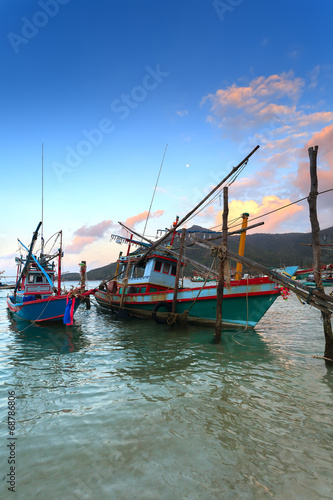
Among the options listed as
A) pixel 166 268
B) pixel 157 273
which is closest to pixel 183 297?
pixel 157 273

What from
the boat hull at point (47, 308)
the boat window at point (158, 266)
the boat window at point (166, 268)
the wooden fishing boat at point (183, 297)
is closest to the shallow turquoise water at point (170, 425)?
the wooden fishing boat at point (183, 297)

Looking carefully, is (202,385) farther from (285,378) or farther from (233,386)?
(285,378)

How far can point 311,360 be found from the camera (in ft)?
28.3

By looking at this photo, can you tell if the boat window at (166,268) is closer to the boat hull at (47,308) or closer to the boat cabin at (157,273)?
the boat cabin at (157,273)

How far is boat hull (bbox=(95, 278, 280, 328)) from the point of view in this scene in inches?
513

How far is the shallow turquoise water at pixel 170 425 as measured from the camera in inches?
131

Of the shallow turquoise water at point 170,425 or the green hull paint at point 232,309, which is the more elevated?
the green hull paint at point 232,309

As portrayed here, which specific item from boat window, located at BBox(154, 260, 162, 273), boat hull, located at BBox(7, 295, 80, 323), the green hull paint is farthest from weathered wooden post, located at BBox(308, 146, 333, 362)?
boat hull, located at BBox(7, 295, 80, 323)

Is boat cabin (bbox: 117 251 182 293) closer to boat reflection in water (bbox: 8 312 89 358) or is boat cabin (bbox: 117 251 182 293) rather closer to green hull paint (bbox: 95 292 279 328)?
green hull paint (bbox: 95 292 279 328)

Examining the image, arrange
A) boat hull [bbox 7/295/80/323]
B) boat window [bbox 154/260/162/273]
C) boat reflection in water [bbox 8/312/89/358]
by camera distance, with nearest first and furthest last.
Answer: boat reflection in water [bbox 8/312/89/358] < boat hull [bbox 7/295/80/323] < boat window [bbox 154/260/162/273]

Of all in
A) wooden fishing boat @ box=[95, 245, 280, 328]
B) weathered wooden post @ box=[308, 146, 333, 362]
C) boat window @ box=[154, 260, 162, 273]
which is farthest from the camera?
boat window @ box=[154, 260, 162, 273]

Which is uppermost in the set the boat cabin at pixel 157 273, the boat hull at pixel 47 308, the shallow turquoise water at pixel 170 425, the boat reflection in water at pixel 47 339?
the boat cabin at pixel 157 273

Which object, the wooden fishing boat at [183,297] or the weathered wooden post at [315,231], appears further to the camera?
the wooden fishing boat at [183,297]

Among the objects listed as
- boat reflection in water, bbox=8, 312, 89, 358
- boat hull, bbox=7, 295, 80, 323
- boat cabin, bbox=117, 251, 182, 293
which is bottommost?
boat reflection in water, bbox=8, 312, 89, 358
